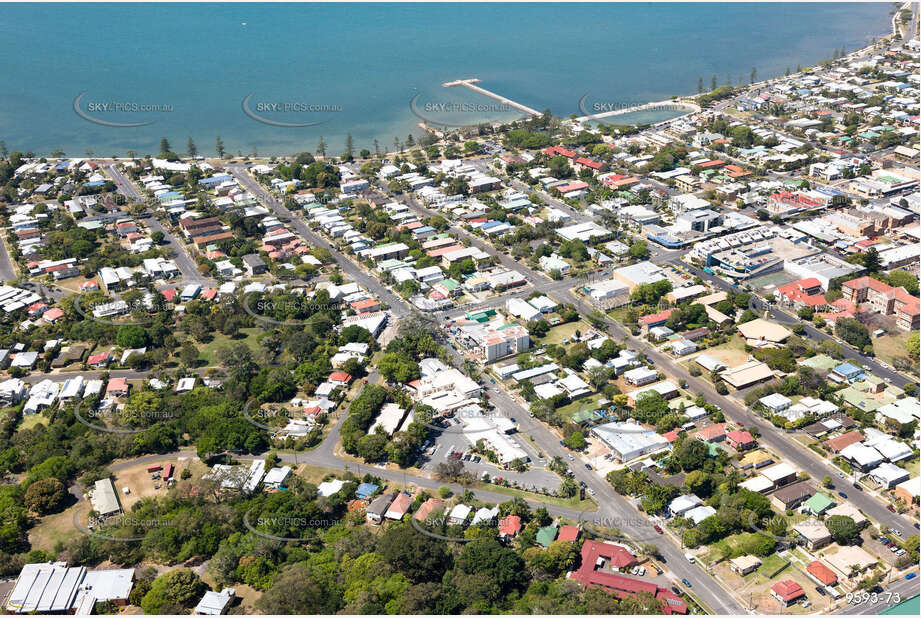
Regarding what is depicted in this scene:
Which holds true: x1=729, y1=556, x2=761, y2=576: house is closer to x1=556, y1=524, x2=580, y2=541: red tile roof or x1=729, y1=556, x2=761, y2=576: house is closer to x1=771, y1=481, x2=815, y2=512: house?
x1=771, y1=481, x2=815, y2=512: house

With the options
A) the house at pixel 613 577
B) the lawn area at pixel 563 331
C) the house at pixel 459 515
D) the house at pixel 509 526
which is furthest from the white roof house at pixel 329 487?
the lawn area at pixel 563 331

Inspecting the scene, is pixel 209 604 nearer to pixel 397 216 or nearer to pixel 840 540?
pixel 840 540

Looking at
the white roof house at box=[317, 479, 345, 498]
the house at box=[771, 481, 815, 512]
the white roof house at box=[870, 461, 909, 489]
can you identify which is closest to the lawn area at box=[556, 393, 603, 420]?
the house at box=[771, 481, 815, 512]

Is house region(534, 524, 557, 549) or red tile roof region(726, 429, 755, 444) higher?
red tile roof region(726, 429, 755, 444)

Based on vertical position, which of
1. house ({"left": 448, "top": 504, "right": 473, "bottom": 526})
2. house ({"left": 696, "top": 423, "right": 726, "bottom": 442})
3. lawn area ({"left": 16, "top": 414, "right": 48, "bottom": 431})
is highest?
house ({"left": 696, "top": 423, "right": 726, "bottom": 442})

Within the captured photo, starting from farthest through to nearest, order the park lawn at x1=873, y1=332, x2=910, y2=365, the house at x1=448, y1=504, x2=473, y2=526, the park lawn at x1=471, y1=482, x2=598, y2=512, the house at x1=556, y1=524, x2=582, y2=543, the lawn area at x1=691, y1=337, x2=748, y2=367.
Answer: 1. the lawn area at x1=691, y1=337, x2=748, y2=367
2. the park lawn at x1=873, y1=332, x2=910, y2=365
3. the park lawn at x1=471, y1=482, x2=598, y2=512
4. the house at x1=448, y1=504, x2=473, y2=526
5. the house at x1=556, y1=524, x2=582, y2=543

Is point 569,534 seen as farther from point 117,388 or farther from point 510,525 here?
point 117,388

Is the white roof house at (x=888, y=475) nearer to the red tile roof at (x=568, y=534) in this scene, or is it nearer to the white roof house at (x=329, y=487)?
the red tile roof at (x=568, y=534)
